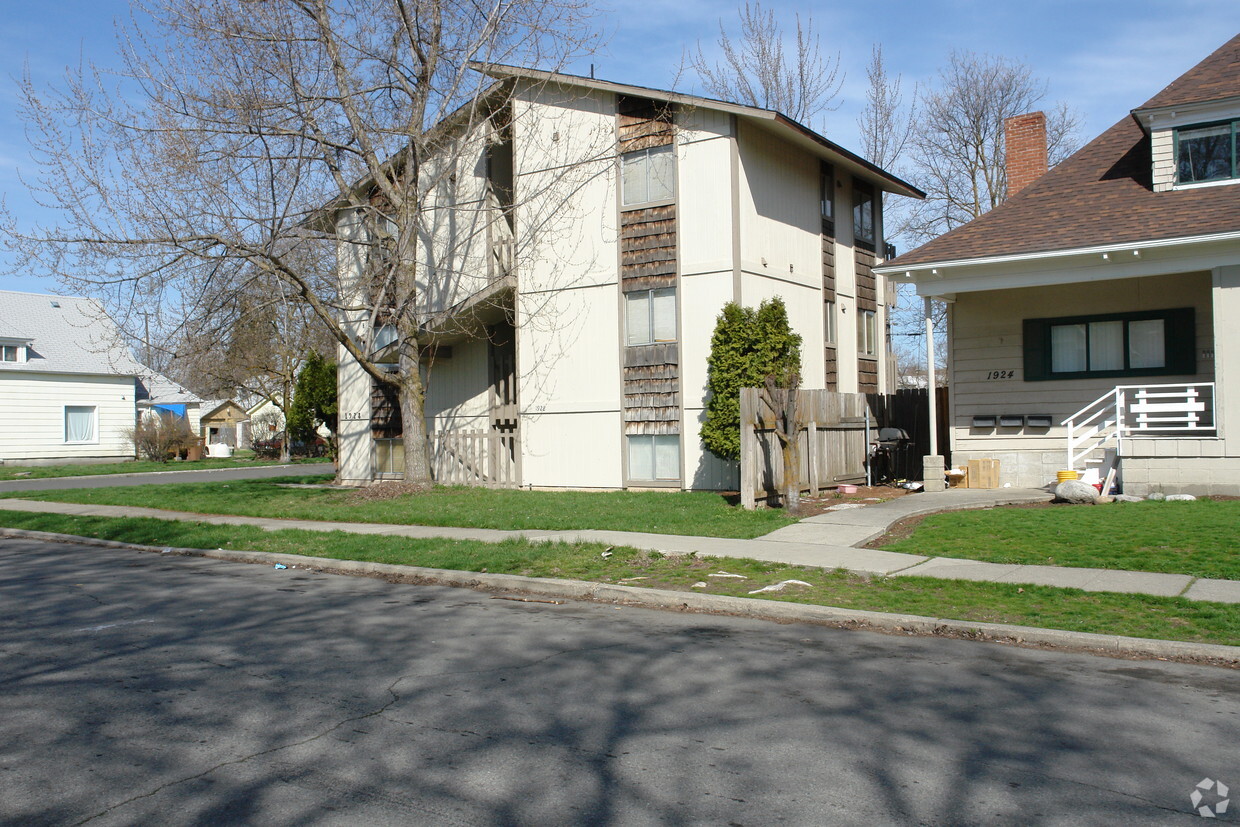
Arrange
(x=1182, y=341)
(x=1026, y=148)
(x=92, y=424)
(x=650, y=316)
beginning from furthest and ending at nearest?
(x=92, y=424), (x=1026, y=148), (x=650, y=316), (x=1182, y=341)

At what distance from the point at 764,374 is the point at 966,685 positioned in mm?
11996

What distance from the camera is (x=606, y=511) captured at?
1602 centimetres

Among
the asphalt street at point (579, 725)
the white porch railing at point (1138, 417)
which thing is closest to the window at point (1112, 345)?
the white porch railing at point (1138, 417)

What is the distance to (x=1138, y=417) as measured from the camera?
640 inches

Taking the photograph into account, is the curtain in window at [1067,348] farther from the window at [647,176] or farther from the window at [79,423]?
the window at [79,423]

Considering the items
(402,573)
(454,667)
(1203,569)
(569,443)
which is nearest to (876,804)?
(454,667)

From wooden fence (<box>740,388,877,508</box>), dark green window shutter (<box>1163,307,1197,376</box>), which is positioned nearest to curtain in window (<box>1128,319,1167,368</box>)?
dark green window shutter (<box>1163,307,1197,376</box>)

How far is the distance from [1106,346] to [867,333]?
7.93m

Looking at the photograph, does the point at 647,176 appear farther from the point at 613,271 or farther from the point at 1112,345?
the point at 1112,345

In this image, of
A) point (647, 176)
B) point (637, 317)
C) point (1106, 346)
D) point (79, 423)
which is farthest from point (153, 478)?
point (1106, 346)

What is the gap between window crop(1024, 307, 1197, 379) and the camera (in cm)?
1709

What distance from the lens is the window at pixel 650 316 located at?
2002 centimetres

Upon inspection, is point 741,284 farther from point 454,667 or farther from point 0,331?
point 0,331

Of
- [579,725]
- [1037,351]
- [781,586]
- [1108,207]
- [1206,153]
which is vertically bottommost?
[579,725]
